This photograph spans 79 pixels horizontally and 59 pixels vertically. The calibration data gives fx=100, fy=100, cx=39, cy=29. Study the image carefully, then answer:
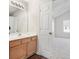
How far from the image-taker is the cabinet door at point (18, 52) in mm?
2264

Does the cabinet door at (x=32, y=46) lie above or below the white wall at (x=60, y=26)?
below

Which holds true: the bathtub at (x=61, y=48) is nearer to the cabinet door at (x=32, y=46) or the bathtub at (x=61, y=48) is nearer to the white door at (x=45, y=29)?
the white door at (x=45, y=29)

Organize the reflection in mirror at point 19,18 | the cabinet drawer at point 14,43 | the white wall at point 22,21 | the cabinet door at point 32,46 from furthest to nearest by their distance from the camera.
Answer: the white wall at point 22,21 < the reflection in mirror at point 19,18 < the cabinet door at point 32,46 < the cabinet drawer at point 14,43

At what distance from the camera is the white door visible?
126 inches

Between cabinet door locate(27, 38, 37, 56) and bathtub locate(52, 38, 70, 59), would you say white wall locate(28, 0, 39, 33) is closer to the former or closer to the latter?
cabinet door locate(27, 38, 37, 56)

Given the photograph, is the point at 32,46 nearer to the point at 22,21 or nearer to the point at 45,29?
the point at 45,29

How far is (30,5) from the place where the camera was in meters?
3.71

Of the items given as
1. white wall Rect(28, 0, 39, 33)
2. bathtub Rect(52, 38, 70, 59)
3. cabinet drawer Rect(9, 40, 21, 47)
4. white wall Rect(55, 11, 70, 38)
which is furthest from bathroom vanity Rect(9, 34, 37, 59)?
white wall Rect(55, 11, 70, 38)

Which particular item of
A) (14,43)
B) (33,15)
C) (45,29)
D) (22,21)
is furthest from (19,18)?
(14,43)

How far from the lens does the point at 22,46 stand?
2748 mm

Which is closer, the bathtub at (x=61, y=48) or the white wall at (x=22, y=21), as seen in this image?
the bathtub at (x=61, y=48)

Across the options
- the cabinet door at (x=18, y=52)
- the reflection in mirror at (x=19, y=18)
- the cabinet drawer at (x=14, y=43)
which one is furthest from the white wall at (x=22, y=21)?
the cabinet drawer at (x=14, y=43)

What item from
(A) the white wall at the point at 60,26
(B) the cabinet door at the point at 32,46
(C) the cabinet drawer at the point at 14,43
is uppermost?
(A) the white wall at the point at 60,26
